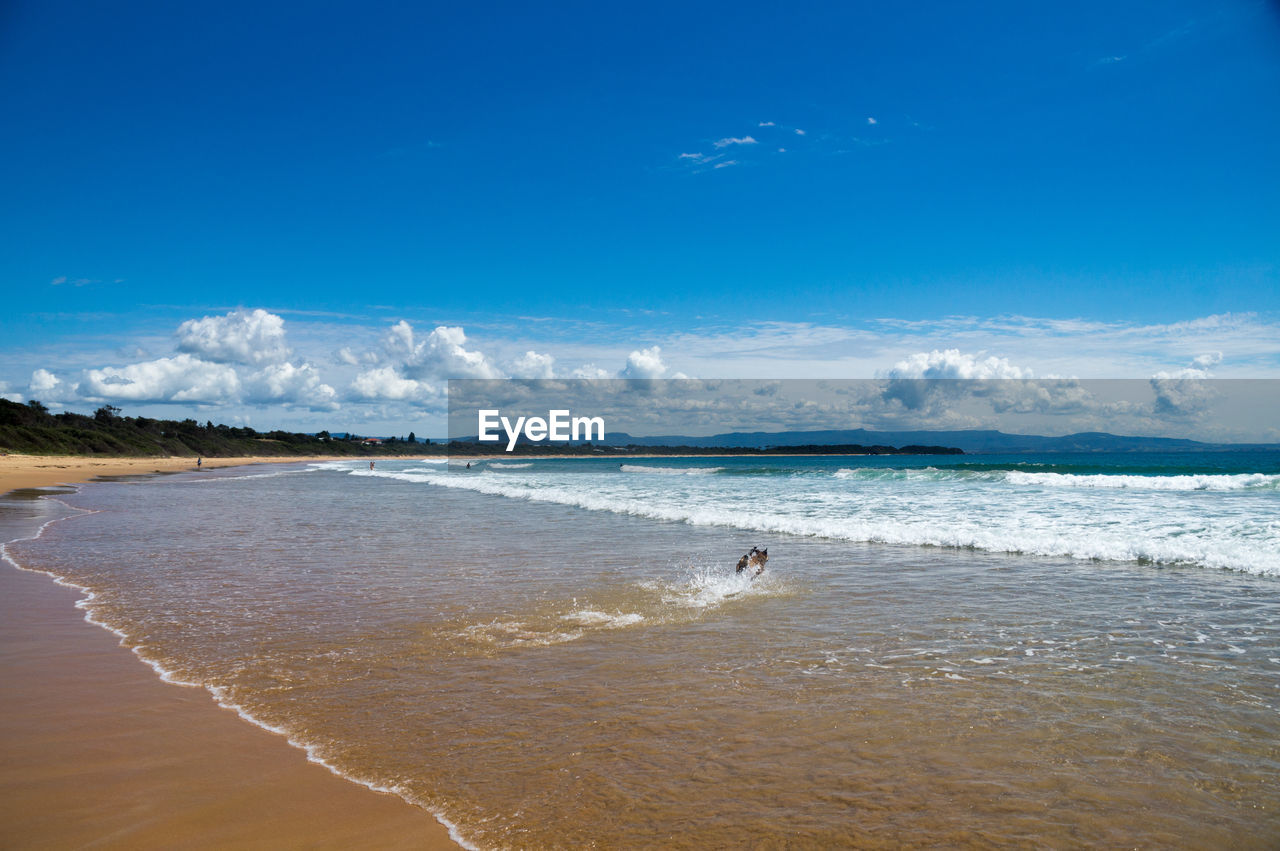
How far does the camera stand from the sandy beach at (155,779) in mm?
3561

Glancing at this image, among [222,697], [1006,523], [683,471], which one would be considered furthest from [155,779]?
[683,471]

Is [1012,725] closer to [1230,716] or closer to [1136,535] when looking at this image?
[1230,716]

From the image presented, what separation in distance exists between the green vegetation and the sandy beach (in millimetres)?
68561

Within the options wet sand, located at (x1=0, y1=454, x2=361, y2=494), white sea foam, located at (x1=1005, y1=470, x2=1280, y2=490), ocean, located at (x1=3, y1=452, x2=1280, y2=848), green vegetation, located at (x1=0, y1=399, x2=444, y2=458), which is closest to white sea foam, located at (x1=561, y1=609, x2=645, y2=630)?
ocean, located at (x1=3, y1=452, x2=1280, y2=848)

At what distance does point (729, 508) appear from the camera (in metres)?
22.9

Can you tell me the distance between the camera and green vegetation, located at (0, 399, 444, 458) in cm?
6450

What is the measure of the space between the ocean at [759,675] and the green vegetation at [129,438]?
65301 mm

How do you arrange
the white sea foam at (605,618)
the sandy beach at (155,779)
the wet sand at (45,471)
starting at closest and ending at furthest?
the sandy beach at (155,779) < the white sea foam at (605,618) < the wet sand at (45,471)

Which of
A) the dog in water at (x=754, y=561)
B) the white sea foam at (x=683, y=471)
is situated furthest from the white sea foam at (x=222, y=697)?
the white sea foam at (x=683, y=471)

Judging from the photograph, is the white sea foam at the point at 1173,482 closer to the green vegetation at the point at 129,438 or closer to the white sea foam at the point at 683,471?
Answer: the white sea foam at the point at 683,471

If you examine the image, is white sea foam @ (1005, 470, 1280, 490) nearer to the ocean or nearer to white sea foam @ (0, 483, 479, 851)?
the ocean

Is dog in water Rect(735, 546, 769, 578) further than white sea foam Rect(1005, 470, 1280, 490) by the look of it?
No

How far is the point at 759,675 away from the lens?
607 cm

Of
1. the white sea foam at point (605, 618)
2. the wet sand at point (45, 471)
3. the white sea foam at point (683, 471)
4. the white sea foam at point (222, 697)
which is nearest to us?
the white sea foam at point (222, 697)
